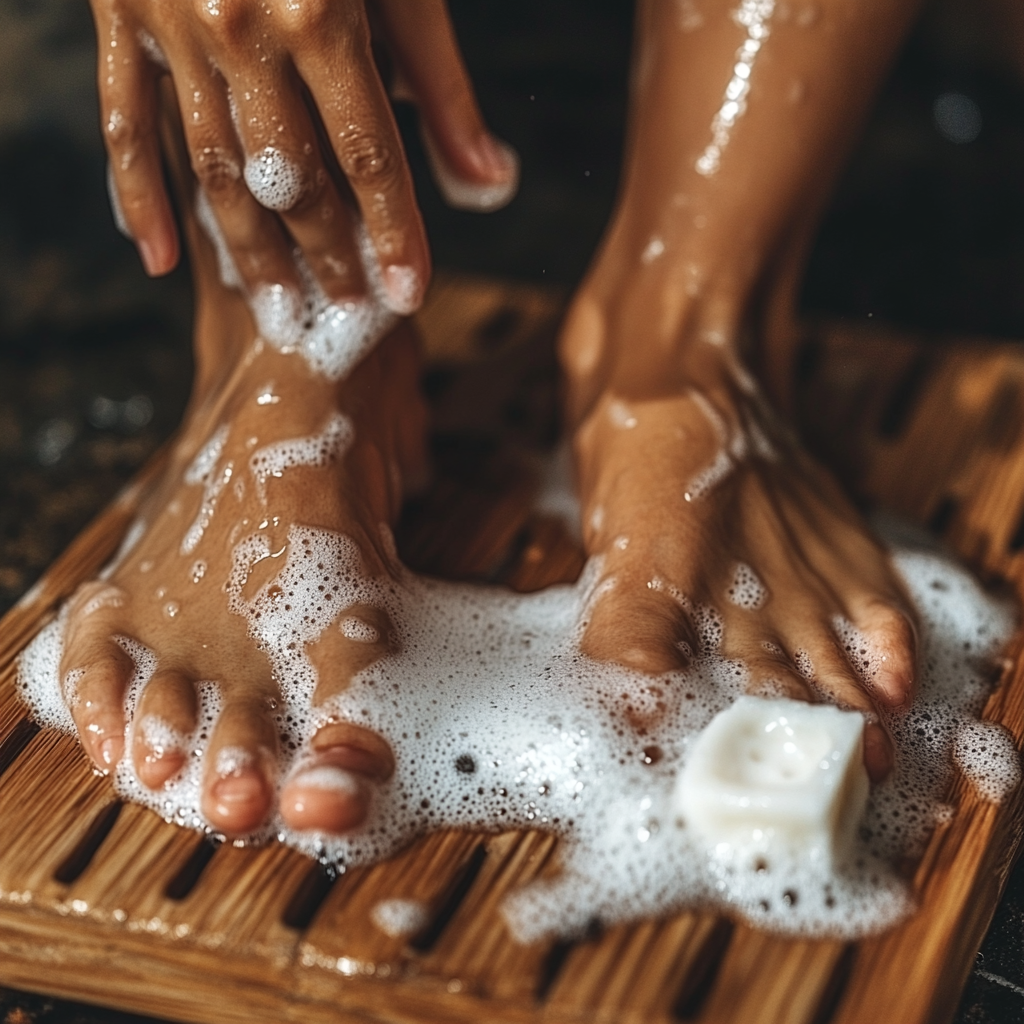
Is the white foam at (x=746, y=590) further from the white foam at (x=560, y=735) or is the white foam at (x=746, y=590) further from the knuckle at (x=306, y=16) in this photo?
the knuckle at (x=306, y=16)

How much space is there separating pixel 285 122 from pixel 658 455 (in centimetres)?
40

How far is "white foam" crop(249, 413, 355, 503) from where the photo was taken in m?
1.12

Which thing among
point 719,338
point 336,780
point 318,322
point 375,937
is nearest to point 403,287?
point 318,322

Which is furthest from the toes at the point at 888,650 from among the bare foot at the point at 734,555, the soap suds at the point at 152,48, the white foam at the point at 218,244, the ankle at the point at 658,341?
the soap suds at the point at 152,48

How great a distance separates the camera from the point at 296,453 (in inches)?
44.4

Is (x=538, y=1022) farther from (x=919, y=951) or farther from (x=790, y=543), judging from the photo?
(x=790, y=543)

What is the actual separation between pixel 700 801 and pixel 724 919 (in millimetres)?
75

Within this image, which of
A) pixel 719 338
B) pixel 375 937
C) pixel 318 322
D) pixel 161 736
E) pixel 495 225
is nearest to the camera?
pixel 375 937

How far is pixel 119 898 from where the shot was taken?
2.93ft

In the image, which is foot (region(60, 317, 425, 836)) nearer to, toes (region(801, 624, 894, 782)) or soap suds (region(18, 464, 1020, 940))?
soap suds (region(18, 464, 1020, 940))

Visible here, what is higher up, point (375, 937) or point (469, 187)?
point (469, 187)

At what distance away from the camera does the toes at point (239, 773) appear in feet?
3.02

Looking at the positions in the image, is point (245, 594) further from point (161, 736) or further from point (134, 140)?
point (134, 140)

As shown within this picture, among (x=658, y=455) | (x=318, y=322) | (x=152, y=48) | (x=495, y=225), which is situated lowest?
(x=495, y=225)
